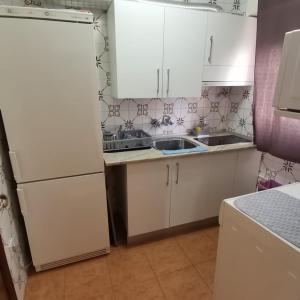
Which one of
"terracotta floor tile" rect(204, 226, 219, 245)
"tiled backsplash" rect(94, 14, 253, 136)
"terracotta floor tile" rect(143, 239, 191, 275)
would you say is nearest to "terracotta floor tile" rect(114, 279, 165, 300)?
"terracotta floor tile" rect(143, 239, 191, 275)

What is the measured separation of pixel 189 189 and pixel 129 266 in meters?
0.82

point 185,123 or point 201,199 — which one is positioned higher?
point 185,123

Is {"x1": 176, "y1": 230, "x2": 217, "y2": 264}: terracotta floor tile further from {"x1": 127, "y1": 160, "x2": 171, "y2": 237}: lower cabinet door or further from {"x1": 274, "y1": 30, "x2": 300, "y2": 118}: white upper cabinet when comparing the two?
{"x1": 274, "y1": 30, "x2": 300, "y2": 118}: white upper cabinet

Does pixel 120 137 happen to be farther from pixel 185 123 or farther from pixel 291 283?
pixel 291 283

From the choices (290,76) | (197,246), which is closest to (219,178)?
(197,246)

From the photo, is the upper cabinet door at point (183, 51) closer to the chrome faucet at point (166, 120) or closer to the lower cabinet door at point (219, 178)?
the chrome faucet at point (166, 120)

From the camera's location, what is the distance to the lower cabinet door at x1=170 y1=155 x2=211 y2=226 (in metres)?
1.94

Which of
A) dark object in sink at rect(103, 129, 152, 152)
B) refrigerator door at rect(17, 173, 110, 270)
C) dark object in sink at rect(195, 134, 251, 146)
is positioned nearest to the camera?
refrigerator door at rect(17, 173, 110, 270)

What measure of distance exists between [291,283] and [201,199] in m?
1.28

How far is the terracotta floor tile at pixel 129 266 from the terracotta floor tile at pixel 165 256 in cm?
6

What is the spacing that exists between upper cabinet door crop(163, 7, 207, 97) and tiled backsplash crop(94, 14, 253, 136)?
14.8 inches

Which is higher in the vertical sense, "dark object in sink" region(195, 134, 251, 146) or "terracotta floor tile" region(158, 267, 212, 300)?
"dark object in sink" region(195, 134, 251, 146)

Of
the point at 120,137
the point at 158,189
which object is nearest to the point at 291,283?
the point at 158,189

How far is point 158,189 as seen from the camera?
6.30 ft
